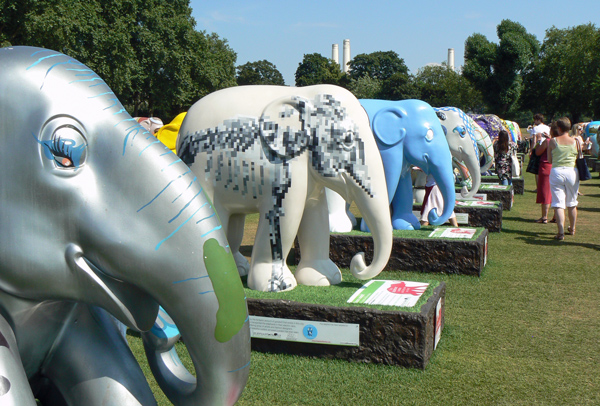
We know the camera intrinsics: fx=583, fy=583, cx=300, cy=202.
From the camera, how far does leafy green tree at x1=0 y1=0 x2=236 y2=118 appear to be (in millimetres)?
17797

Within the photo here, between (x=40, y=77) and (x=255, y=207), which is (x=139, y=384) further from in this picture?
(x=255, y=207)

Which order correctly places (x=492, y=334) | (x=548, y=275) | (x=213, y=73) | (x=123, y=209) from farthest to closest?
(x=213, y=73) → (x=548, y=275) → (x=492, y=334) → (x=123, y=209)

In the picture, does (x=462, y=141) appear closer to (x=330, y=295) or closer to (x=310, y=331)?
(x=330, y=295)

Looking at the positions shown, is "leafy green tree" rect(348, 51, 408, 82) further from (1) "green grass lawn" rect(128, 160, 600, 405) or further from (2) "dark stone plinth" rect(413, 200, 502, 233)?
(1) "green grass lawn" rect(128, 160, 600, 405)

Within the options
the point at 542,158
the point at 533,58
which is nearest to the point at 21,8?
the point at 542,158

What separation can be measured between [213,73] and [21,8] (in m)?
12.6

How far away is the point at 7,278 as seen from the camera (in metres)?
1.16

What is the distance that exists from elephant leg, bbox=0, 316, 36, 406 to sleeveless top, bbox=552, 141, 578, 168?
7.08 metres

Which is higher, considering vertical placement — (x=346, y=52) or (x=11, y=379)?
(x=346, y=52)

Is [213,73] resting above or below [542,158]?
above

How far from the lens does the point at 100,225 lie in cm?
113

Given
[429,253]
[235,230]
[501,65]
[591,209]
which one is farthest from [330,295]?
[501,65]

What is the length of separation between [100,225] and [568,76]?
43.2 metres

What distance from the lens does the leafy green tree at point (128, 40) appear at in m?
17.8
